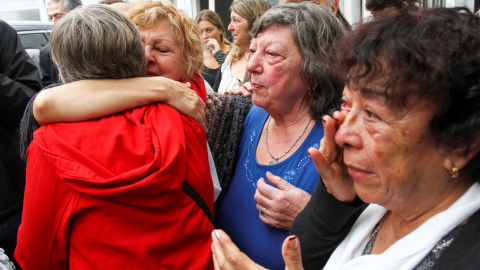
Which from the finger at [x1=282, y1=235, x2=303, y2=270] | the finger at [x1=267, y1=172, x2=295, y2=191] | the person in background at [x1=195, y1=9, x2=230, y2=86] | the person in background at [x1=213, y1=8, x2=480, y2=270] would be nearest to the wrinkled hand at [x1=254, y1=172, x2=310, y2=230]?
the finger at [x1=267, y1=172, x2=295, y2=191]

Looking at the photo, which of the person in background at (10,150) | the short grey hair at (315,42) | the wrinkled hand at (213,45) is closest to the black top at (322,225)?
the short grey hair at (315,42)

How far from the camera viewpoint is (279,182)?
172 cm

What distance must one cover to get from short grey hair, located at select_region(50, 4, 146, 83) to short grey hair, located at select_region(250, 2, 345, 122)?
2.38 ft

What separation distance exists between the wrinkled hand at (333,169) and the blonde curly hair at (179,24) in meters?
0.88

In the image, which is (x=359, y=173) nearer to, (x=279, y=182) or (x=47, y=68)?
(x=279, y=182)

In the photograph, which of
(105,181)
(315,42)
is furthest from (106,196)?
(315,42)

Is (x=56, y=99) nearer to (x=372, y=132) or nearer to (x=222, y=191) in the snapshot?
(x=222, y=191)

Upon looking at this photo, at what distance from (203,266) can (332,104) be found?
37.5 inches

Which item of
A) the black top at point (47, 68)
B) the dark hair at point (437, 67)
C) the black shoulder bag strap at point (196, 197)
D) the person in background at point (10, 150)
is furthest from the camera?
the black top at point (47, 68)

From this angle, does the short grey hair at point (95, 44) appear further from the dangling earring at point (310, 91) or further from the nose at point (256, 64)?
the dangling earring at point (310, 91)

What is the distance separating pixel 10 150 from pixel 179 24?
4.49 feet

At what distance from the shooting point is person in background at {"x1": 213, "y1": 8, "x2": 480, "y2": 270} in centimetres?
99

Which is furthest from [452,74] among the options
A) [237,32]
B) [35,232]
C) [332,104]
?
[237,32]

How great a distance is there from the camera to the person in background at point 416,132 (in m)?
0.99
